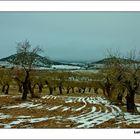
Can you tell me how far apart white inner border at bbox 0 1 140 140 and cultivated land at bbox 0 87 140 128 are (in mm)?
172

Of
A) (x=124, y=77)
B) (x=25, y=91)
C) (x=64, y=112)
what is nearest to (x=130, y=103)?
(x=124, y=77)

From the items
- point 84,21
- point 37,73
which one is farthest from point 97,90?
point 84,21

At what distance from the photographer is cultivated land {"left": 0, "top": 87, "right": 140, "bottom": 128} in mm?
8711

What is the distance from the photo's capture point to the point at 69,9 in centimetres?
855

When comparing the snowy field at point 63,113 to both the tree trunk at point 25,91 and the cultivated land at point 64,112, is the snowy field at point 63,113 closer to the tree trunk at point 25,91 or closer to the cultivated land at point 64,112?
the cultivated land at point 64,112

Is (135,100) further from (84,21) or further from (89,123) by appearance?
(84,21)

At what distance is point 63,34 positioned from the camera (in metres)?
8.98

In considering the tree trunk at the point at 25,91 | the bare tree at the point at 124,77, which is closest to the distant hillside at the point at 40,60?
the tree trunk at the point at 25,91

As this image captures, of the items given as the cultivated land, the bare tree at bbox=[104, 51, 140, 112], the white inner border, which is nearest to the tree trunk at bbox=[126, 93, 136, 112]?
the bare tree at bbox=[104, 51, 140, 112]

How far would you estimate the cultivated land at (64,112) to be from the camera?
28.6 feet

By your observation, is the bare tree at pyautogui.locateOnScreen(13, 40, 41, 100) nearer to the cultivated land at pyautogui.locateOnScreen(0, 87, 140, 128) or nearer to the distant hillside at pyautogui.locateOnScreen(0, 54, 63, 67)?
the distant hillside at pyautogui.locateOnScreen(0, 54, 63, 67)

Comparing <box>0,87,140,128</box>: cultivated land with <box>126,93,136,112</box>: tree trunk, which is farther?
<box>126,93,136,112</box>: tree trunk

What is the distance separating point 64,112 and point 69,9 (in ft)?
7.37

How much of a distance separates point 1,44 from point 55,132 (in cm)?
216
